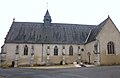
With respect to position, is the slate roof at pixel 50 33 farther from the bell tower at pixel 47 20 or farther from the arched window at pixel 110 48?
the arched window at pixel 110 48

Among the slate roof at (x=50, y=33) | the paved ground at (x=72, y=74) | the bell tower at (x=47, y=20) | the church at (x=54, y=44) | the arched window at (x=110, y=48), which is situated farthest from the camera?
the bell tower at (x=47, y=20)

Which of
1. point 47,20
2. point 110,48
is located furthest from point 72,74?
point 47,20

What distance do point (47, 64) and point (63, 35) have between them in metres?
8.88

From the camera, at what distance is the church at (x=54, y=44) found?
3881cm

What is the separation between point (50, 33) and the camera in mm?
46531

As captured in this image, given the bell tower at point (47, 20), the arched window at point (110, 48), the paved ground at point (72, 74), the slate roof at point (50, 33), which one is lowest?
the paved ground at point (72, 74)

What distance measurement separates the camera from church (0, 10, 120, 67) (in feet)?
127

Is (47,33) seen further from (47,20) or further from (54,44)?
(47,20)

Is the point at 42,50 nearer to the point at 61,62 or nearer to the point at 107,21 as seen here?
the point at 61,62

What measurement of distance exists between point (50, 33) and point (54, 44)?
3.66 m

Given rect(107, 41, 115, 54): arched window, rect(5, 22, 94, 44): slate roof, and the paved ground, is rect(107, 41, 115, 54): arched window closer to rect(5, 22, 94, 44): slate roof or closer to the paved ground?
rect(5, 22, 94, 44): slate roof

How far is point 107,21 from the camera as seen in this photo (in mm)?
38781

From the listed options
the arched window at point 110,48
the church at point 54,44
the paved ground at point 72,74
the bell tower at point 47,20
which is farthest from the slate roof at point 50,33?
the paved ground at point 72,74

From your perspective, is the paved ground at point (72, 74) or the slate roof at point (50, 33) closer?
the paved ground at point (72, 74)
